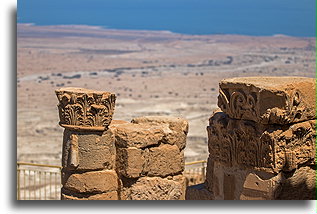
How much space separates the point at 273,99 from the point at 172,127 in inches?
48.5

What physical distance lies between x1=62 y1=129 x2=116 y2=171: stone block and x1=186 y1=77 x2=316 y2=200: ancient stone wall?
137 centimetres

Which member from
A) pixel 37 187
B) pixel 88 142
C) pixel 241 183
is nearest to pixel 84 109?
pixel 88 142

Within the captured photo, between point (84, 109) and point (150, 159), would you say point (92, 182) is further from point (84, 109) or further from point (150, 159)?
point (84, 109)

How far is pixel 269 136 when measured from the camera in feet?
21.4

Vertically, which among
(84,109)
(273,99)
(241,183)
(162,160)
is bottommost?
(241,183)

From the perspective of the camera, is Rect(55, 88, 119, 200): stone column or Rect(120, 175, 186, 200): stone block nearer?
Rect(55, 88, 119, 200): stone column

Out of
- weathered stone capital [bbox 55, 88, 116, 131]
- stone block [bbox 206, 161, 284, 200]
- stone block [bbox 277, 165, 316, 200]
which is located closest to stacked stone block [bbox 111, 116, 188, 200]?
weathered stone capital [bbox 55, 88, 116, 131]

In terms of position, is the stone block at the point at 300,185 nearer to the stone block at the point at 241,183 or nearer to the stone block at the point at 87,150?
the stone block at the point at 241,183

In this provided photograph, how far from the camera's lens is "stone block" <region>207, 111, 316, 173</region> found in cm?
658

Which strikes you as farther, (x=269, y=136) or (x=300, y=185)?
(x=300, y=185)

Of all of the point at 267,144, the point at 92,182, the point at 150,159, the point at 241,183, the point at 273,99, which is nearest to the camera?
the point at 273,99

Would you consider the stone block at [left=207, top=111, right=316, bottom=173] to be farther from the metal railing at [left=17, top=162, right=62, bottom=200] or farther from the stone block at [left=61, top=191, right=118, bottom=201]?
the metal railing at [left=17, top=162, right=62, bottom=200]

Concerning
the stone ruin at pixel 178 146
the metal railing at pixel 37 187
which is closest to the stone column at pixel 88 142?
the stone ruin at pixel 178 146

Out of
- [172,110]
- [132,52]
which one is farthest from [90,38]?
[172,110]
